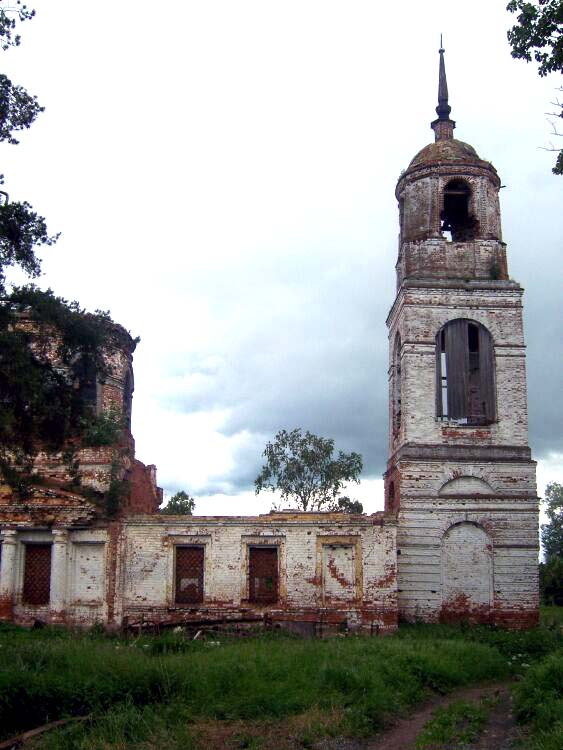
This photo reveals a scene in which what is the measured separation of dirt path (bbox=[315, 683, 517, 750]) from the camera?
426 inches

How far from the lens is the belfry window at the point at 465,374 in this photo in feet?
77.2

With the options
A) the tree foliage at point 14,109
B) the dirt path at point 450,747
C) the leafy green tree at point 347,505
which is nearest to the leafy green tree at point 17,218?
the tree foliage at point 14,109

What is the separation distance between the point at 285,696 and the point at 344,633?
357 inches

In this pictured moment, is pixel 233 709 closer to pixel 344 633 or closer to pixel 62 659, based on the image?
pixel 62 659

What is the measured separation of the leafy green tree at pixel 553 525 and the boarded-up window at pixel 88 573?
36.6m

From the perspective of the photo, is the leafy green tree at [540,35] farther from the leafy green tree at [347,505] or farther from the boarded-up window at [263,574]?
the leafy green tree at [347,505]

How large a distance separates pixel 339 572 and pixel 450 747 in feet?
36.5

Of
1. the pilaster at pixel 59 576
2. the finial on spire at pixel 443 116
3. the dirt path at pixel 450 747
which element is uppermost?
the finial on spire at pixel 443 116

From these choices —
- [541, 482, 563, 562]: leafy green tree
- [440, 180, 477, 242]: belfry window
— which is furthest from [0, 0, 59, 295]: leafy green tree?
[541, 482, 563, 562]: leafy green tree

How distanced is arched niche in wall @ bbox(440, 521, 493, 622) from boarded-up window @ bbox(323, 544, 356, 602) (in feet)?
8.22

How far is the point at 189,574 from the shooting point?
2228 cm

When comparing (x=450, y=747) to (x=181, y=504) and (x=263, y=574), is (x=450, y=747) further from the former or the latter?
(x=181, y=504)

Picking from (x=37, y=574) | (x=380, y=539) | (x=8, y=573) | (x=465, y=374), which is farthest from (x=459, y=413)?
(x=8, y=573)

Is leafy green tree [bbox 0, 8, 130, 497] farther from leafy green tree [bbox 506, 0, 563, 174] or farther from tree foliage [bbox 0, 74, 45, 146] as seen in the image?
leafy green tree [bbox 506, 0, 563, 174]
